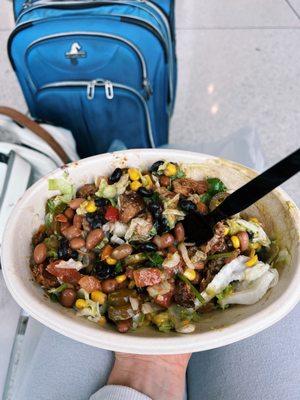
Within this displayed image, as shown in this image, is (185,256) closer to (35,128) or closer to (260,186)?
(260,186)

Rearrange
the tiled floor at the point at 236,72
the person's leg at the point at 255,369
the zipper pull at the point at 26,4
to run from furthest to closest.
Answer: the tiled floor at the point at 236,72
the zipper pull at the point at 26,4
the person's leg at the point at 255,369

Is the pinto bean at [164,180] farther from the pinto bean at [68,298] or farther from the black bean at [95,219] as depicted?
the pinto bean at [68,298]

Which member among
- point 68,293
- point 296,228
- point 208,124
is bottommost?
point 208,124

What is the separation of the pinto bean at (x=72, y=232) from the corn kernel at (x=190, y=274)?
16cm

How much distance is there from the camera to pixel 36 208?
57cm

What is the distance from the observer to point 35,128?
2.81 feet

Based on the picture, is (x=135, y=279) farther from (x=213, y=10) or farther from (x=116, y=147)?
(x=213, y=10)

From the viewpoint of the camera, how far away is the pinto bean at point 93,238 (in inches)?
21.0

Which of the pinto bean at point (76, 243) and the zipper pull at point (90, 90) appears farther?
the zipper pull at point (90, 90)

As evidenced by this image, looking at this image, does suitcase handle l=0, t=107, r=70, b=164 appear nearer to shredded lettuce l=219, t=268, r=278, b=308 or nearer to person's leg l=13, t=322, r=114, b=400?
person's leg l=13, t=322, r=114, b=400

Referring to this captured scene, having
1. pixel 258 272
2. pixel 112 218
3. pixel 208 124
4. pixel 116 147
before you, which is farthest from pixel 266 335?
pixel 208 124

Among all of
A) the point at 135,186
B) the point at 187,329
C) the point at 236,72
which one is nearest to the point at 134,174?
the point at 135,186

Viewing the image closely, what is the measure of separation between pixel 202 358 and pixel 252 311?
11.8 inches

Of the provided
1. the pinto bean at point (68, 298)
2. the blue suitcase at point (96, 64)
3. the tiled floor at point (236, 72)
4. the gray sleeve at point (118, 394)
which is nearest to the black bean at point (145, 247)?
the pinto bean at point (68, 298)
